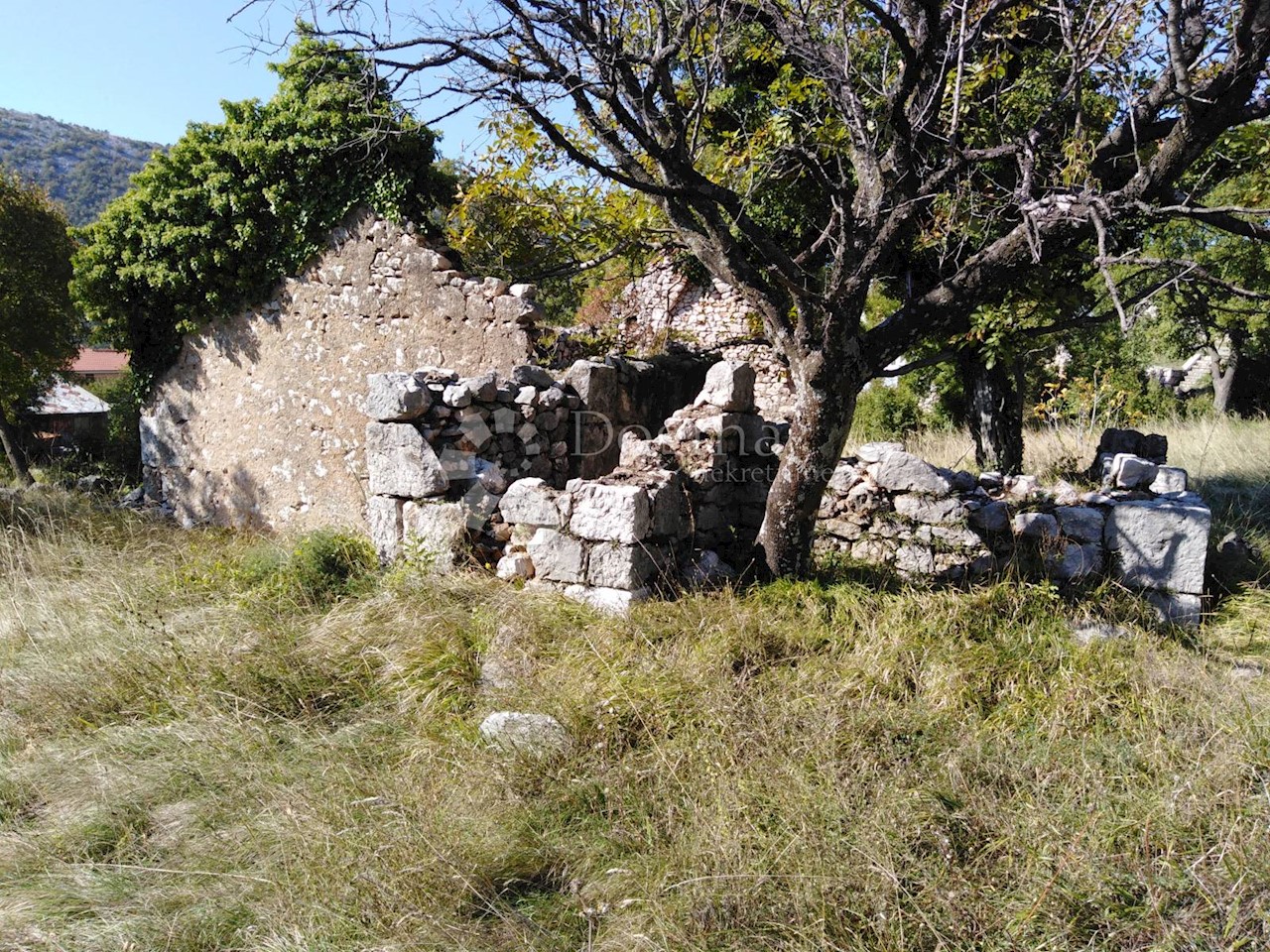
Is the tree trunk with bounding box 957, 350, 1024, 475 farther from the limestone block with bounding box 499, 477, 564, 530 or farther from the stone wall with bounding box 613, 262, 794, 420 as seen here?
the limestone block with bounding box 499, 477, 564, 530

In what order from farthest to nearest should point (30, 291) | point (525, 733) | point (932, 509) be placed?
1. point (30, 291)
2. point (932, 509)
3. point (525, 733)

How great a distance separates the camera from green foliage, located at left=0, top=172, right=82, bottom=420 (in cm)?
1588

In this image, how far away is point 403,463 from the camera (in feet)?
20.3

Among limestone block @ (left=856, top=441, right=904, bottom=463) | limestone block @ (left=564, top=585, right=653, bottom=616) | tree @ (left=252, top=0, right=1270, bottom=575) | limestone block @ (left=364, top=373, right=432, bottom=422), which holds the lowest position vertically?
limestone block @ (left=564, top=585, right=653, bottom=616)

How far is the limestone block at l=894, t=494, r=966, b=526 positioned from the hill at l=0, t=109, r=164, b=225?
285ft

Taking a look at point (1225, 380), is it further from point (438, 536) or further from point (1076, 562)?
point (438, 536)

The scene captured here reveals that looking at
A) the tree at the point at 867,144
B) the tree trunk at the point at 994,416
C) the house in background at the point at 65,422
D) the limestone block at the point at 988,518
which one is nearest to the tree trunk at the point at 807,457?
the tree at the point at 867,144

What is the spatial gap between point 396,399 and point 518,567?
5.21 feet

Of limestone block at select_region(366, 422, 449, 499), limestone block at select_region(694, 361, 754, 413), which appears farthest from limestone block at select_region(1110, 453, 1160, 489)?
limestone block at select_region(366, 422, 449, 499)

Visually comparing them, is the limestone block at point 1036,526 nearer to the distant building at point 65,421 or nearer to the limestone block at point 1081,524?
the limestone block at point 1081,524

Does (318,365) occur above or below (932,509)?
above

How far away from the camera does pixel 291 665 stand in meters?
4.76

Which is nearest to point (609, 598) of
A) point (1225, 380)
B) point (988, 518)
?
point (988, 518)

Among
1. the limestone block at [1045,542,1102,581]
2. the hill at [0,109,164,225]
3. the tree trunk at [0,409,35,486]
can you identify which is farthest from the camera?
the hill at [0,109,164,225]
